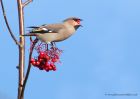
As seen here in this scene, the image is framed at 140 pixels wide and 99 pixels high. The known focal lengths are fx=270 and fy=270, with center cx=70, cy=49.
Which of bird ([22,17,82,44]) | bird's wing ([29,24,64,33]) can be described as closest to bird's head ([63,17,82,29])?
bird ([22,17,82,44])

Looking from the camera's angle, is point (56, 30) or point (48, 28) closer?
point (48, 28)

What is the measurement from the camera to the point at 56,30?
13.5 ft

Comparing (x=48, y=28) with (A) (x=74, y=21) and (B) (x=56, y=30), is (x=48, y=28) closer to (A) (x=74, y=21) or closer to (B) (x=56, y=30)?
(B) (x=56, y=30)

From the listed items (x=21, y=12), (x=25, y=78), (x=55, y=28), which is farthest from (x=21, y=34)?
(x=55, y=28)

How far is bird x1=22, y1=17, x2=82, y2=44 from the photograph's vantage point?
147 inches

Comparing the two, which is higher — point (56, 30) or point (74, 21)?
point (74, 21)

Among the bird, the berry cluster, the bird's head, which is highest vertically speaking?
the bird's head

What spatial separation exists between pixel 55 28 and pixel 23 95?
1603 millimetres

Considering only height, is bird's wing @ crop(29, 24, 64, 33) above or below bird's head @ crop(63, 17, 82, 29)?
below

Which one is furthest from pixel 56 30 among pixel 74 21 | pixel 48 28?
pixel 74 21

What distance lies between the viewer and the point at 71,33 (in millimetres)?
4219

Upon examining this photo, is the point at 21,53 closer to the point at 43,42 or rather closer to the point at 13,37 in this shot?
the point at 13,37

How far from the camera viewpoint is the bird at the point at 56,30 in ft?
12.2

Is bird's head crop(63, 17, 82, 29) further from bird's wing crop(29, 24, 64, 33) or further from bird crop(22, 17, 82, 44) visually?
bird's wing crop(29, 24, 64, 33)
